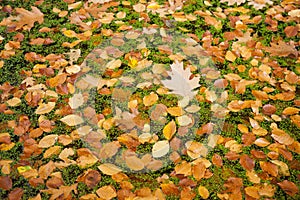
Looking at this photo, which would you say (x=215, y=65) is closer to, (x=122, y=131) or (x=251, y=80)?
(x=251, y=80)

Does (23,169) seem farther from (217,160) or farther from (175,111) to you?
(217,160)

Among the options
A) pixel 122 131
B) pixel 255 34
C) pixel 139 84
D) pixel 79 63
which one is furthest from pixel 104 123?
pixel 255 34

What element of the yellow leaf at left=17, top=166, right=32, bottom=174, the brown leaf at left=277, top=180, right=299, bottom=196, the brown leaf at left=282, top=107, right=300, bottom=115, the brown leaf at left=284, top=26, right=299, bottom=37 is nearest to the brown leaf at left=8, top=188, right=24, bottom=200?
the yellow leaf at left=17, top=166, right=32, bottom=174

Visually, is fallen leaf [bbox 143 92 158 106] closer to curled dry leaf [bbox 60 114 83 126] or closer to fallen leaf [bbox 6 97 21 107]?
curled dry leaf [bbox 60 114 83 126]

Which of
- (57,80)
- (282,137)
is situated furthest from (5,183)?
(282,137)

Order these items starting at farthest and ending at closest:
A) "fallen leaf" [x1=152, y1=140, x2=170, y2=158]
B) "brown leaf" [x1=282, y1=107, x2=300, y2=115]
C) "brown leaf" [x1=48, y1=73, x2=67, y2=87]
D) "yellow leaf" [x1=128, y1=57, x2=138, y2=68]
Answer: "yellow leaf" [x1=128, y1=57, x2=138, y2=68] → "brown leaf" [x1=48, y1=73, x2=67, y2=87] → "brown leaf" [x1=282, y1=107, x2=300, y2=115] → "fallen leaf" [x1=152, y1=140, x2=170, y2=158]

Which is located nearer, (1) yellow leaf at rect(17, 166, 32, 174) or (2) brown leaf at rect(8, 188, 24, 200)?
(2) brown leaf at rect(8, 188, 24, 200)
